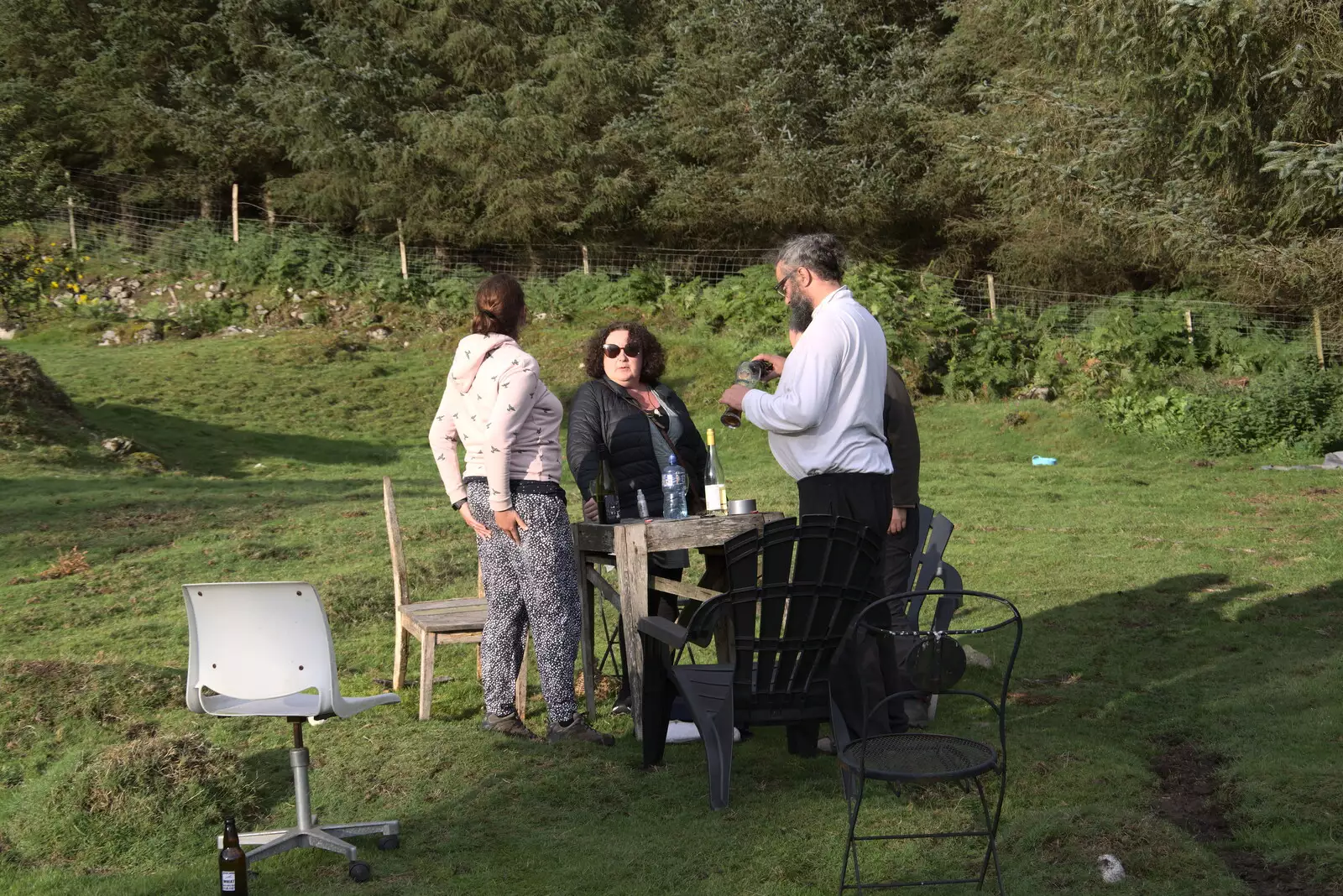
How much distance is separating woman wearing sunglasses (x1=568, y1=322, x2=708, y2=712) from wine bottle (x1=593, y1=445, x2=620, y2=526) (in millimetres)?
25

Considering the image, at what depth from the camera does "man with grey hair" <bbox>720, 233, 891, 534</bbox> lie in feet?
15.7

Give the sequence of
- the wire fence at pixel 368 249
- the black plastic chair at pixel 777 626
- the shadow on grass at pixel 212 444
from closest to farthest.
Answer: the black plastic chair at pixel 777 626 → the shadow on grass at pixel 212 444 → the wire fence at pixel 368 249

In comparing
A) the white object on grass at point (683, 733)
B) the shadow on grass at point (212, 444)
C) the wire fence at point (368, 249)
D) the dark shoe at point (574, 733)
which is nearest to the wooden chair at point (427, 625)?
the dark shoe at point (574, 733)

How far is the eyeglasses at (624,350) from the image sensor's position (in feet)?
20.3

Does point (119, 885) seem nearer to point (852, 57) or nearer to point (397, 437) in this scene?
point (397, 437)

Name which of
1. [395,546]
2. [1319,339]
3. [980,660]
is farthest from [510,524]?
[1319,339]

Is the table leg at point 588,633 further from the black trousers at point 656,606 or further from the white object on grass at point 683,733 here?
the white object on grass at point 683,733

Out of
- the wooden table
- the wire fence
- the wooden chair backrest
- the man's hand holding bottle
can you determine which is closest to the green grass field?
the wooden table

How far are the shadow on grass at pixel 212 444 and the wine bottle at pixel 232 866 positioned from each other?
37.6 ft

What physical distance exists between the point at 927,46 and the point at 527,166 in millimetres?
8544

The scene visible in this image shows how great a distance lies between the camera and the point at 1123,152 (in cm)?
1500

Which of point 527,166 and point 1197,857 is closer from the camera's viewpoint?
point 1197,857

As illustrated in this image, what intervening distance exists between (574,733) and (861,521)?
1626mm

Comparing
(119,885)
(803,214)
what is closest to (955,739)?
(119,885)
